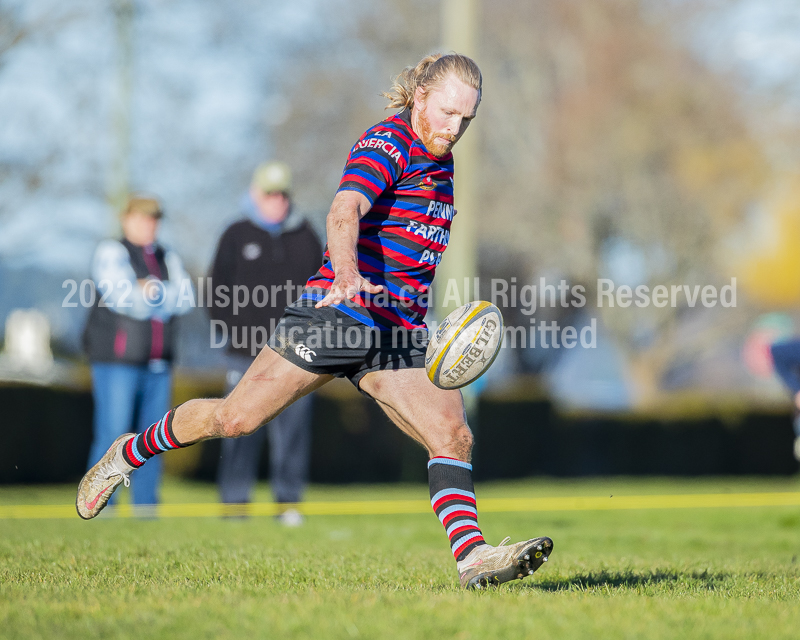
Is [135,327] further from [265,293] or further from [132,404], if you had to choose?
[265,293]

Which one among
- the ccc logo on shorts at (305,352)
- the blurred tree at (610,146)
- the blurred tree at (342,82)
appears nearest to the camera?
the ccc logo on shorts at (305,352)

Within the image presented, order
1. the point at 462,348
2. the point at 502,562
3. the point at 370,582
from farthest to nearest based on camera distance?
the point at 370,582 → the point at 462,348 → the point at 502,562

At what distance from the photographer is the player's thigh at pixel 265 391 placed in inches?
174

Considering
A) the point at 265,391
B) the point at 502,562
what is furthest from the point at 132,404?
the point at 502,562

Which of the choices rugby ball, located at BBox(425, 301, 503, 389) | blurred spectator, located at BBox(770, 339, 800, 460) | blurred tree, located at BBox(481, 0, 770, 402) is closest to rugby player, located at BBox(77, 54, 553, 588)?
rugby ball, located at BBox(425, 301, 503, 389)

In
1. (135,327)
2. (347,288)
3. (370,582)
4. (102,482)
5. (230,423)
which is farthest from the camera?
(135,327)

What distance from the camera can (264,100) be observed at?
1225 inches

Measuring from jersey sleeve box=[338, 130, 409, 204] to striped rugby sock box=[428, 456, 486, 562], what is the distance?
1.22 meters

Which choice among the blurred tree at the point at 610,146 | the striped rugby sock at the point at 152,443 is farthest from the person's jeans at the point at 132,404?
the blurred tree at the point at 610,146

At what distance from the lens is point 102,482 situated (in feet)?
16.4

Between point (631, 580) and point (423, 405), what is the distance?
1381 mm

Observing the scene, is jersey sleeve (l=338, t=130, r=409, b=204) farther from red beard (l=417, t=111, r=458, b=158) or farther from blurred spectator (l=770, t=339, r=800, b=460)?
blurred spectator (l=770, t=339, r=800, b=460)

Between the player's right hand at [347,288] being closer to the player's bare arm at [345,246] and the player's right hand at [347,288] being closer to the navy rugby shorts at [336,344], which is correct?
the player's bare arm at [345,246]

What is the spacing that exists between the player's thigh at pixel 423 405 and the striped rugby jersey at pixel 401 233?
24 centimetres
